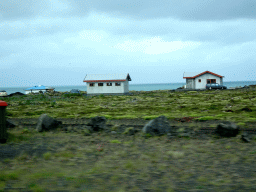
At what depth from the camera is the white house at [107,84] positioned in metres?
48.8

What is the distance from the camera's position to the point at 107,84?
4912 centimetres

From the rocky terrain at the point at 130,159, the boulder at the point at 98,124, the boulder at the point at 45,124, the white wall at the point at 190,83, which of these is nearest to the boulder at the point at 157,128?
the rocky terrain at the point at 130,159

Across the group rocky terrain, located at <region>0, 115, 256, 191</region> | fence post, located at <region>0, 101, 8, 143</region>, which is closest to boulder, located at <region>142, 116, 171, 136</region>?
rocky terrain, located at <region>0, 115, 256, 191</region>

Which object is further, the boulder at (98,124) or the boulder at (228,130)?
the boulder at (98,124)

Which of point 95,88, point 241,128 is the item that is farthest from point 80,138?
point 95,88

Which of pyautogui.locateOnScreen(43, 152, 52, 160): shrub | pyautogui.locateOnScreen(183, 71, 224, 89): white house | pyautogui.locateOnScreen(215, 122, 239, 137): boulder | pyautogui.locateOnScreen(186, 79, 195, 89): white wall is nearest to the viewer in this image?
pyautogui.locateOnScreen(43, 152, 52, 160): shrub

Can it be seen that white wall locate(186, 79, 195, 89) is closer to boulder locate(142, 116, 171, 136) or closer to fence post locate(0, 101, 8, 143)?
boulder locate(142, 116, 171, 136)

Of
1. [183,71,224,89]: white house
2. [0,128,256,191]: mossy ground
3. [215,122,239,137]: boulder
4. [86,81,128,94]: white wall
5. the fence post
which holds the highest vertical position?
[183,71,224,89]: white house

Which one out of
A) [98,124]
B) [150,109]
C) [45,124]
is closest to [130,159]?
[98,124]

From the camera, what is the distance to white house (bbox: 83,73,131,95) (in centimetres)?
4875

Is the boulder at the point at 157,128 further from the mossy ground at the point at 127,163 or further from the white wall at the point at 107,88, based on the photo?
the white wall at the point at 107,88

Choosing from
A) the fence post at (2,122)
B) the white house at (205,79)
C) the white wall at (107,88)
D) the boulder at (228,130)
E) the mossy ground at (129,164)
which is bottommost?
the mossy ground at (129,164)

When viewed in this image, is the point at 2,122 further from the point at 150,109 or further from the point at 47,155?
the point at 150,109

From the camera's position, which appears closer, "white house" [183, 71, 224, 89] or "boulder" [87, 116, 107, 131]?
"boulder" [87, 116, 107, 131]
